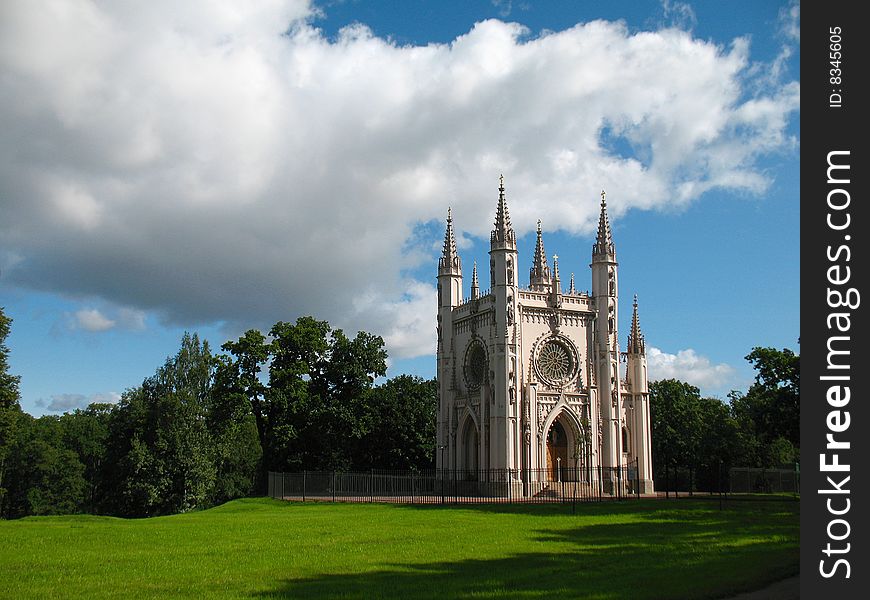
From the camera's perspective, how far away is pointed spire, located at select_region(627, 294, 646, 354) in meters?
61.2

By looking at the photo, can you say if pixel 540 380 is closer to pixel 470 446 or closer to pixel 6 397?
pixel 470 446

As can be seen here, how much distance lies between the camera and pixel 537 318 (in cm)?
5709

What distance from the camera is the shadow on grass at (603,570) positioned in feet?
47.9

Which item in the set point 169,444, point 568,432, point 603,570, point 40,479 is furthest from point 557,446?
point 40,479

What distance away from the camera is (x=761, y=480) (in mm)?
58625

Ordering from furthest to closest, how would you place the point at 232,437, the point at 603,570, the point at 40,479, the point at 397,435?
the point at 40,479 → the point at 397,435 → the point at 232,437 → the point at 603,570

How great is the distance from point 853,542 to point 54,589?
513 inches

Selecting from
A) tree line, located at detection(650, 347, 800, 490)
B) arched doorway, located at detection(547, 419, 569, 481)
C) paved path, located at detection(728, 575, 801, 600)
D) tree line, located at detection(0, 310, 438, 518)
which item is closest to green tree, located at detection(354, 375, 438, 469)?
tree line, located at detection(0, 310, 438, 518)

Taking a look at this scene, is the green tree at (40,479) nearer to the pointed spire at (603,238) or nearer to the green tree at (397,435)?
the green tree at (397,435)

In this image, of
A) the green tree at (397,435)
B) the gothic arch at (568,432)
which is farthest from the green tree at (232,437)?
the gothic arch at (568,432)

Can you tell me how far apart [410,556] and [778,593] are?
8.53 m

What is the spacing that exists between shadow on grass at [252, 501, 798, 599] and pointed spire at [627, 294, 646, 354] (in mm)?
34972

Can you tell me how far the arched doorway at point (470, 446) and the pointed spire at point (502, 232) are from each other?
12133 mm

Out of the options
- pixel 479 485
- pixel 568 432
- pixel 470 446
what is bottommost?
pixel 479 485
